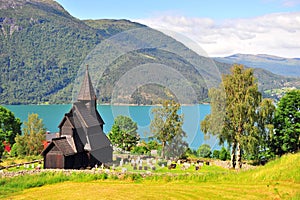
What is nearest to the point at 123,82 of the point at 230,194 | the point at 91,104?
the point at 91,104

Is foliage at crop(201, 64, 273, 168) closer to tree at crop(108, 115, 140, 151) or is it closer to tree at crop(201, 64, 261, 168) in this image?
tree at crop(201, 64, 261, 168)

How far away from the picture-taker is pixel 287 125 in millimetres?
26156

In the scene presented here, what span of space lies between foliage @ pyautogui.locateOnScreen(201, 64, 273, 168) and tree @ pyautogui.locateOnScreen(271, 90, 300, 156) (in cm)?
156

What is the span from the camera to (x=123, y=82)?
78.1 feet

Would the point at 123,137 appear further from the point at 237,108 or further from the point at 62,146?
the point at 237,108

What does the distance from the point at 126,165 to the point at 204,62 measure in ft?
31.6

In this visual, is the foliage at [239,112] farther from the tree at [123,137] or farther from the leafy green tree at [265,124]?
the tree at [123,137]

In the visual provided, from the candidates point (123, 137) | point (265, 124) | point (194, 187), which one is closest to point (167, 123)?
point (265, 124)

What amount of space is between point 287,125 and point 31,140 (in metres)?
21.7

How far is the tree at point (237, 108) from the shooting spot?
2425 centimetres

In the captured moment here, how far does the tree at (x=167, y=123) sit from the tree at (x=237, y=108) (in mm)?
2583

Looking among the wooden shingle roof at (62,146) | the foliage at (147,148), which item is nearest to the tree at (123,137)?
the foliage at (147,148)

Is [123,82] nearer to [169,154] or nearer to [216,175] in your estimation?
[169,154]

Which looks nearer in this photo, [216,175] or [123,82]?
[216,175]
